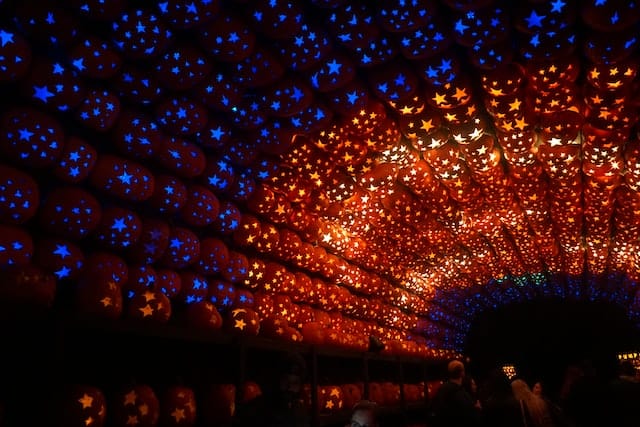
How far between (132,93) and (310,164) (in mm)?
2073

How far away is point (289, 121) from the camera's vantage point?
4.91 m

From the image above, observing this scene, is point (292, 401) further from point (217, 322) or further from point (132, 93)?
point (132, 93)

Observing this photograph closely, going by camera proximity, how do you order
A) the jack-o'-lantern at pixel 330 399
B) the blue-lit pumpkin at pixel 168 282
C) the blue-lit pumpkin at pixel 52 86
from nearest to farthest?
1. the blue-lit pumpkin at pixel 52 86
2. the blue-lit pumpkin at pixel 168 282
3. the jack-o'-lantern at pixel 330 399

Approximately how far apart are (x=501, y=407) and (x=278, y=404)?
3094mm

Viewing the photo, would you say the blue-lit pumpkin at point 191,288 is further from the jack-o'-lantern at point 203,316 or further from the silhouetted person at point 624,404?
the silhouetted person at point 624,404

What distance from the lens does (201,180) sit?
5.20 meters

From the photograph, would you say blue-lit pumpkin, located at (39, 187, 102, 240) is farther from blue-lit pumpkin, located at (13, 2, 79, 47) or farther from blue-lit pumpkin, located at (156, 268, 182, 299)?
blue-lit pumpkin, located at (13, 2, 79, 47)

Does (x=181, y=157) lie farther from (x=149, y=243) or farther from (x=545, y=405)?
(x=545, y=405)

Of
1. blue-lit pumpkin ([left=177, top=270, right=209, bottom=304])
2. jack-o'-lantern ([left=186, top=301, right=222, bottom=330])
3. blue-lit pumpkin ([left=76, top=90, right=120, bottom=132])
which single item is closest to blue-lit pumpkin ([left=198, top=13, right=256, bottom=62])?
blue-lit pumpkin ([left=76, top=90, right=120, bottom=132])

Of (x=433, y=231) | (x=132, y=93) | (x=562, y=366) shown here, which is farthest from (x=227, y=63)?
(x=562, y=366)

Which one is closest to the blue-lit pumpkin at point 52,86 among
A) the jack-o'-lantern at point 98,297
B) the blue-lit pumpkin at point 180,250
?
the jack-o'-lantern at point 98,297

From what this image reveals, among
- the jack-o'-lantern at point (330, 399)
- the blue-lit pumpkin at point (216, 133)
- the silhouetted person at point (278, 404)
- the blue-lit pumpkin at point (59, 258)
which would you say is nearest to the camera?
the silhouetted person at point (278, 404)

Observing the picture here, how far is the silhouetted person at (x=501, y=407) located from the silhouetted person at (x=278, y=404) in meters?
2.82

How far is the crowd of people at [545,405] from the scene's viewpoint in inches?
178
